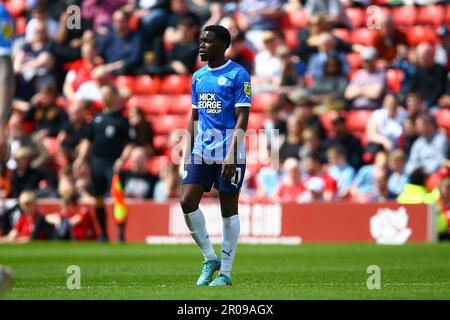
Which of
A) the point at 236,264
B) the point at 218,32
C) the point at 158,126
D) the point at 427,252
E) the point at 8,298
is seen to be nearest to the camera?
the point at 8,298

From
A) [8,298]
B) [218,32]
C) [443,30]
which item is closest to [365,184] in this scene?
[443,30]

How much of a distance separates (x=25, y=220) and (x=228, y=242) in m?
10.6

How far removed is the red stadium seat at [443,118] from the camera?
70.3 ft

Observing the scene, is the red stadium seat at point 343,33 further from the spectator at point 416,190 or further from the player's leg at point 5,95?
the player's leg at point 5,95

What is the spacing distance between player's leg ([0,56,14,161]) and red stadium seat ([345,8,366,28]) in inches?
641

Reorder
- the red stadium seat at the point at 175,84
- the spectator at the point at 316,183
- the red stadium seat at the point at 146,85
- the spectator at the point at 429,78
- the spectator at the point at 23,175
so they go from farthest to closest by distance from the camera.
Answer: the red stadium seat at the point at 146,85
the red stadium seat at the point at 175,84
the spectator at the point at 23,175
the spectator at the point at 429,78
the spectator at the point at 316,183

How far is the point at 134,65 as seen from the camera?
24719 millimetres

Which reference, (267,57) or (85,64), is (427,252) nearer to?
(267,57)

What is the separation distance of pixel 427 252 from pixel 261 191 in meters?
5.18

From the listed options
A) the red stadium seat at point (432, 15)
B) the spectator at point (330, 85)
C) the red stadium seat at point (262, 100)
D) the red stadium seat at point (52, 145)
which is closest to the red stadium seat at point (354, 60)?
the spectator at point (330, 85)

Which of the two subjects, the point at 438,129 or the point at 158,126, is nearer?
the point at 438,129

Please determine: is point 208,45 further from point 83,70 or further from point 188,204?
point 83,70

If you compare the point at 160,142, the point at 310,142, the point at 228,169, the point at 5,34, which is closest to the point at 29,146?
the point at 160,142

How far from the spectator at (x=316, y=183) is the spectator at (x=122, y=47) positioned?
5646 millimetres
